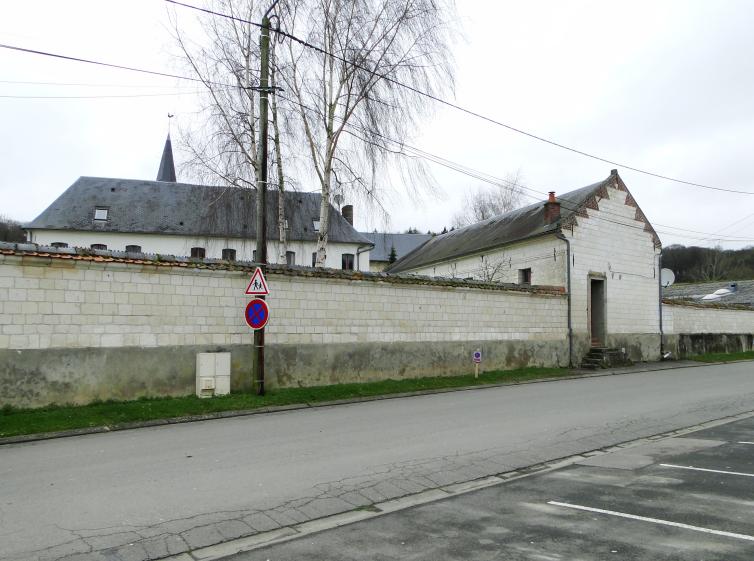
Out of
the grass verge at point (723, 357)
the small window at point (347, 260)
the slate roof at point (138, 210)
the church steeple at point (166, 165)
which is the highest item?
the church steeple at point (166, 165)

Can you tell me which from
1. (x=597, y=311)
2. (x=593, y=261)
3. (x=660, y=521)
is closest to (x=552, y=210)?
(x=593, y=261)

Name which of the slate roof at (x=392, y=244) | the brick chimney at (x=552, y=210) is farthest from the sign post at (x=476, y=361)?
the slate roof at (x=392, y=244)

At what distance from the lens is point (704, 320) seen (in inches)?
1182

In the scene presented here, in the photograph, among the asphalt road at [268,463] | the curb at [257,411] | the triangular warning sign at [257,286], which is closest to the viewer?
the asphalt road at [268,463]

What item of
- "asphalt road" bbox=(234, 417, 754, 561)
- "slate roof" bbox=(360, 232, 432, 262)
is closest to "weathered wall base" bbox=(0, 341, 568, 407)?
"asphalt road" bbox=(234, 417, 754, 561)

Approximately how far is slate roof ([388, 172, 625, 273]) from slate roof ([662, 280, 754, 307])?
630 inches

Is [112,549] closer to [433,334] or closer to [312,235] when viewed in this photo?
[433,334]

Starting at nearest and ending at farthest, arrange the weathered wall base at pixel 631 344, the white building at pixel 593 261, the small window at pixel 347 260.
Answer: the weathered wall base at pixel 631 344 < the white building at pixel 593 261 < the small window at pixel 347 260

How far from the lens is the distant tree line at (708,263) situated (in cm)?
7325

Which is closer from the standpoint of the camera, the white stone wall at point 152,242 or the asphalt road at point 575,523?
the asphalt road at point 575,523

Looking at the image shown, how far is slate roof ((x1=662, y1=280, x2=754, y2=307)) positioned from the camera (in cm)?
3973

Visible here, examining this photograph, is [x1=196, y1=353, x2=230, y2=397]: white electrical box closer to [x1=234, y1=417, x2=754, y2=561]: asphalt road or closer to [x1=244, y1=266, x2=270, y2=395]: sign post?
[x1=244, y1=266, x2=270, y2=395]: sign post

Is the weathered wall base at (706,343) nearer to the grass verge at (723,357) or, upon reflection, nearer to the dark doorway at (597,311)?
the grass verge at (723,357)

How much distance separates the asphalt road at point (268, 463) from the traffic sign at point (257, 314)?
83.1 inches
